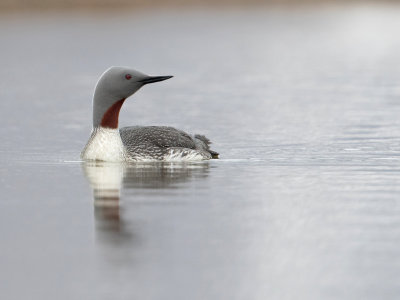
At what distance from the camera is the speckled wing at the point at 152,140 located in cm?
1137

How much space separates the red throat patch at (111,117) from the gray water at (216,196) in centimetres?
41

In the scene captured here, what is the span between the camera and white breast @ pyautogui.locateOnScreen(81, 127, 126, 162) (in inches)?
443

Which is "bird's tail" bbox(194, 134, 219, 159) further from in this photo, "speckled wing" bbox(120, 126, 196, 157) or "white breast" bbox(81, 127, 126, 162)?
"white breast" bbox(81, 127, 126, 162)

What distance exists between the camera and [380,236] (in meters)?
7.58

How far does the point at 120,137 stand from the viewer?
11.4 metres

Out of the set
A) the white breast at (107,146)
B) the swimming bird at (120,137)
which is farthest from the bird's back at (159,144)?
the white breast at (107,146)

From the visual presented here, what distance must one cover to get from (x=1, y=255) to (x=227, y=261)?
1.33 m

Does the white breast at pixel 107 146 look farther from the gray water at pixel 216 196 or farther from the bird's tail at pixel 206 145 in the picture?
the bird's tail at pixel 206 145

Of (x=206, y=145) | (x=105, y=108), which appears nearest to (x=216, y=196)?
(x=105, y=108)

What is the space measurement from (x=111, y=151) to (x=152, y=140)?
0.45 m

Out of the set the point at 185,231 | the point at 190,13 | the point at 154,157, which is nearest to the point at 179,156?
the point at 154,157

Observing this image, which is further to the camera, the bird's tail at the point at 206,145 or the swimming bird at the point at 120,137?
the bird's tail at the point at 206,145

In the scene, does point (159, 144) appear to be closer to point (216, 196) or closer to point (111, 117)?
point (111, 117)

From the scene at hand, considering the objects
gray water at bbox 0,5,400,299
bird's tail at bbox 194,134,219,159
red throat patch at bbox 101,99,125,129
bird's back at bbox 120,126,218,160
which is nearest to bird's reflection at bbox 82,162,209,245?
gray water at bbox 0,5,400,299
